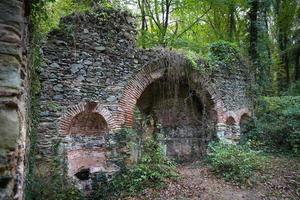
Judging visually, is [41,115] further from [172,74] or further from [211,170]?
[211,170]

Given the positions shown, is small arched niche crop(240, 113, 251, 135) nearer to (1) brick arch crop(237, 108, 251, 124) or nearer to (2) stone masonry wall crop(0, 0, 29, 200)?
(1) brick arch crop(237, 108, 251, 124)

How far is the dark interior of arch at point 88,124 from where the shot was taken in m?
7.22

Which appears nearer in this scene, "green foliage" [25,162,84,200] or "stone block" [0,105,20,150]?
"stone block" [0,105,20,150]

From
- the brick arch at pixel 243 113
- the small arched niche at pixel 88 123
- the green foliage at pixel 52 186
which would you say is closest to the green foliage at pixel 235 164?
the brick arch at pixel 243 113

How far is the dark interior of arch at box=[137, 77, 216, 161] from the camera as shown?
1035 centimetres

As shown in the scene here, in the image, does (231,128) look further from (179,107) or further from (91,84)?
(91,84)

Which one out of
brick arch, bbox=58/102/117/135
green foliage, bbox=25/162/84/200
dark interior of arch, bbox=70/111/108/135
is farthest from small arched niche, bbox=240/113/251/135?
green foliage, bbox=25/162/84/200

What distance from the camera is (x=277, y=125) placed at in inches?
426

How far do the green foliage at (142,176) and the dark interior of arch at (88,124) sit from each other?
1207mm

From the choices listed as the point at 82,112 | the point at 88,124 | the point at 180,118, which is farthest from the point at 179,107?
the point at 82,112

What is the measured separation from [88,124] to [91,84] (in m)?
1.05

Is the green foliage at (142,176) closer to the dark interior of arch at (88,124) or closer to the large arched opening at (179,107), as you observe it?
the large arched opening at (179,107)

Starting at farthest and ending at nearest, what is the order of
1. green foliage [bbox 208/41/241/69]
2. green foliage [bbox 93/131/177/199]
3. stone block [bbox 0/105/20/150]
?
green foliage [bbox 208/41/241/69] → green foliage [bbox 93/131/177/199] → stone block [bbox 0/105/20/150]

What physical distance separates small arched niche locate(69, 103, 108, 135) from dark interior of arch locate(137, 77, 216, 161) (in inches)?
120
